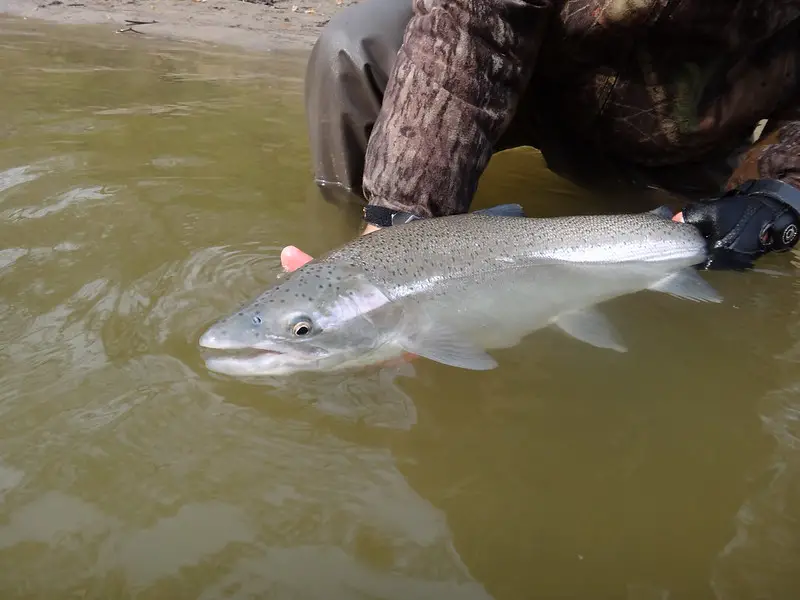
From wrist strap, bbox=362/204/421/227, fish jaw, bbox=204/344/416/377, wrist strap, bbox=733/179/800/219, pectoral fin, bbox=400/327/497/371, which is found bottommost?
fish jaw, bbox=204/344/416/377

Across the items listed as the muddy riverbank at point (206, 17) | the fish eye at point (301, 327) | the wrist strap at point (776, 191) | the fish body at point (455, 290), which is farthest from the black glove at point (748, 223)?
the muddy riverbank at point (206, 17)

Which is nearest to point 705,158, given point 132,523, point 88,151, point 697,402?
point 697,402

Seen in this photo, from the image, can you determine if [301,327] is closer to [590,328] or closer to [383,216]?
[383,216]

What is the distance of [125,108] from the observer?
4.56 m

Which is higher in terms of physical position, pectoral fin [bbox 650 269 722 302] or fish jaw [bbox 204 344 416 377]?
pectoral fin [bbox 650 269 722 302]

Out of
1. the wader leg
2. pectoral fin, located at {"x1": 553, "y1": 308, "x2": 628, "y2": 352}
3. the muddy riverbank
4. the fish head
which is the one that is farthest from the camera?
the muddy riverbank

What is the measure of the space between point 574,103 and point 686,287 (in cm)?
94

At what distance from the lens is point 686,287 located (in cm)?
226

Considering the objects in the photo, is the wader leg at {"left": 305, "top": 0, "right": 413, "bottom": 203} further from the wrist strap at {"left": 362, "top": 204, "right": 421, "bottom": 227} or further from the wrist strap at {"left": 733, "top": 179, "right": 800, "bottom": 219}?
the wrist strap at {"left": 733, "top": 179, "right": 800, "bottom": 219}

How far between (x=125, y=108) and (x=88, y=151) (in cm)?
118

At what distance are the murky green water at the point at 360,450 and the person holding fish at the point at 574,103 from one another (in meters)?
0.42

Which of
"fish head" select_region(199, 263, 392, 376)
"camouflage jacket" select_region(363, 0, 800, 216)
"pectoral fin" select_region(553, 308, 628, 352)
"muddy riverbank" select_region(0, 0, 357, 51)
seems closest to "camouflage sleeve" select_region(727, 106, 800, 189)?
"camouflage jacket" select_region(363, 0, 800, 216)

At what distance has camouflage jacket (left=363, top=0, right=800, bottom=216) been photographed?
6.75 feet

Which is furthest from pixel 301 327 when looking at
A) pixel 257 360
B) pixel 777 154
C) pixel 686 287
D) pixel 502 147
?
pixel 777 154
